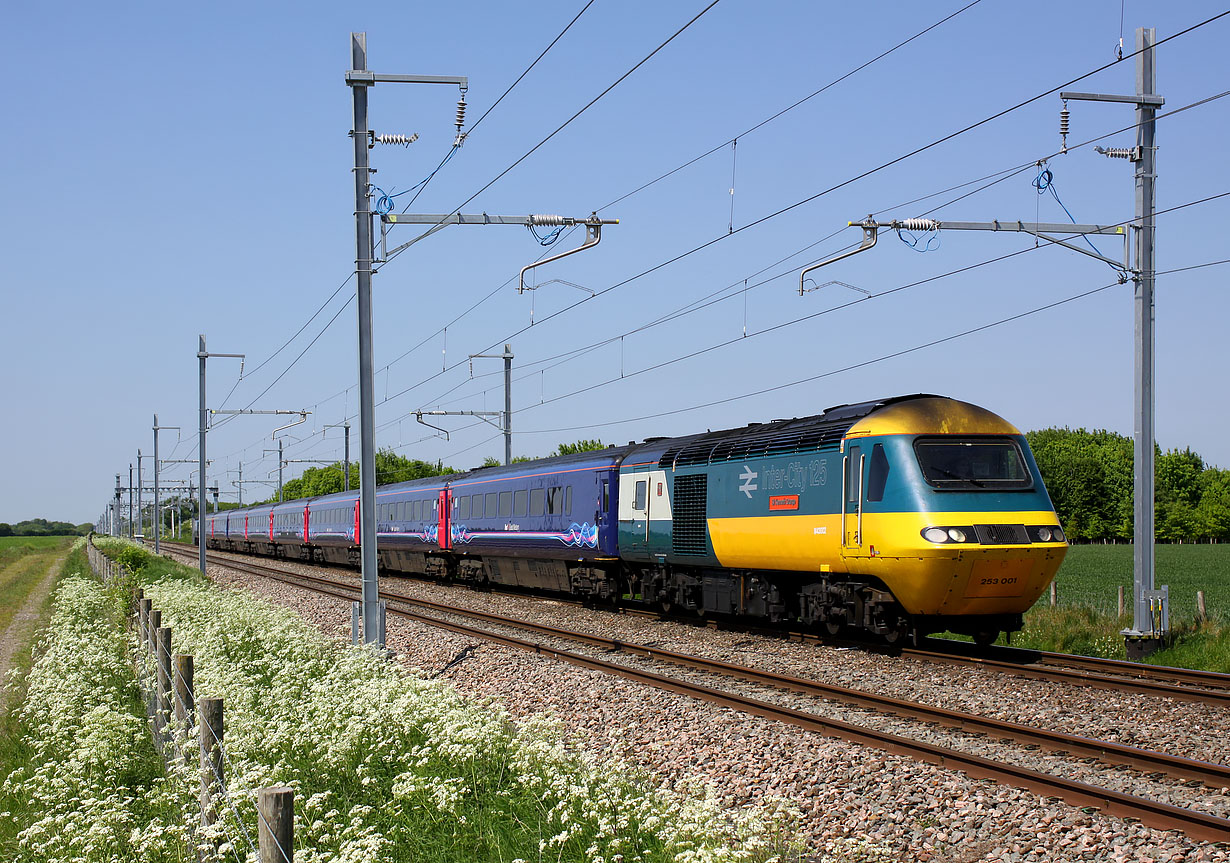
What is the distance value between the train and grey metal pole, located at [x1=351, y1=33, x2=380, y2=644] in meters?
5.97

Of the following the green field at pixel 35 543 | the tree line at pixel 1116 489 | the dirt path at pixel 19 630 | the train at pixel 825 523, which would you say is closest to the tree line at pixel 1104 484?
the tree line at pixel 1116 489

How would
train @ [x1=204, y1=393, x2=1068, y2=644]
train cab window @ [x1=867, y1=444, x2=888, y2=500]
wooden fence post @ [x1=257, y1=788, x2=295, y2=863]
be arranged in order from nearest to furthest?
wooden fence post @ [x1=257, y1=788, x2=295, y2=863]
train @ [x1=204, y1=393, x2=1068, y2=644]
train cab window @ [x1=867, y1=444, x2=888, y2=500]

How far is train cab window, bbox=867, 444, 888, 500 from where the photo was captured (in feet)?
48.8

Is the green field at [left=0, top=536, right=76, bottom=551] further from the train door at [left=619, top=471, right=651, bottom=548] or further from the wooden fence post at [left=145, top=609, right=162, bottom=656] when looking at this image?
the wooden fence post at [left=145, top=609, right=162, bottom=656]

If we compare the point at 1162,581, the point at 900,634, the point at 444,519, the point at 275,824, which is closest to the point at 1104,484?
the point at 1162,581

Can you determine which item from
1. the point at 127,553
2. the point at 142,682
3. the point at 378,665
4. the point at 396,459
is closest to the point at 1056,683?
the point at 378,665

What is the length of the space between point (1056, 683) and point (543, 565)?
52.4ft

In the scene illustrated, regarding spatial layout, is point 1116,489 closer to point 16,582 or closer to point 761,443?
point 16,582

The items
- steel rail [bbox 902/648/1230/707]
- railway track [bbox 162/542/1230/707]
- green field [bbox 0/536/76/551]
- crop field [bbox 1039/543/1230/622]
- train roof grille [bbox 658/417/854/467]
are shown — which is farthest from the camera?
green field [bbox 0/536/76/551]

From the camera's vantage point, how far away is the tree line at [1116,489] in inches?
4759

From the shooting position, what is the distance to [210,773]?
677 cm

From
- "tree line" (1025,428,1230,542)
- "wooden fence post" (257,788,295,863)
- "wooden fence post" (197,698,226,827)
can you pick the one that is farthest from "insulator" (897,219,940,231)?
"tree line" (1025,428,1230,542)

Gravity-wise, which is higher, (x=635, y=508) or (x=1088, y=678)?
(x=635, y=508)

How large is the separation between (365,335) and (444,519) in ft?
63.5
